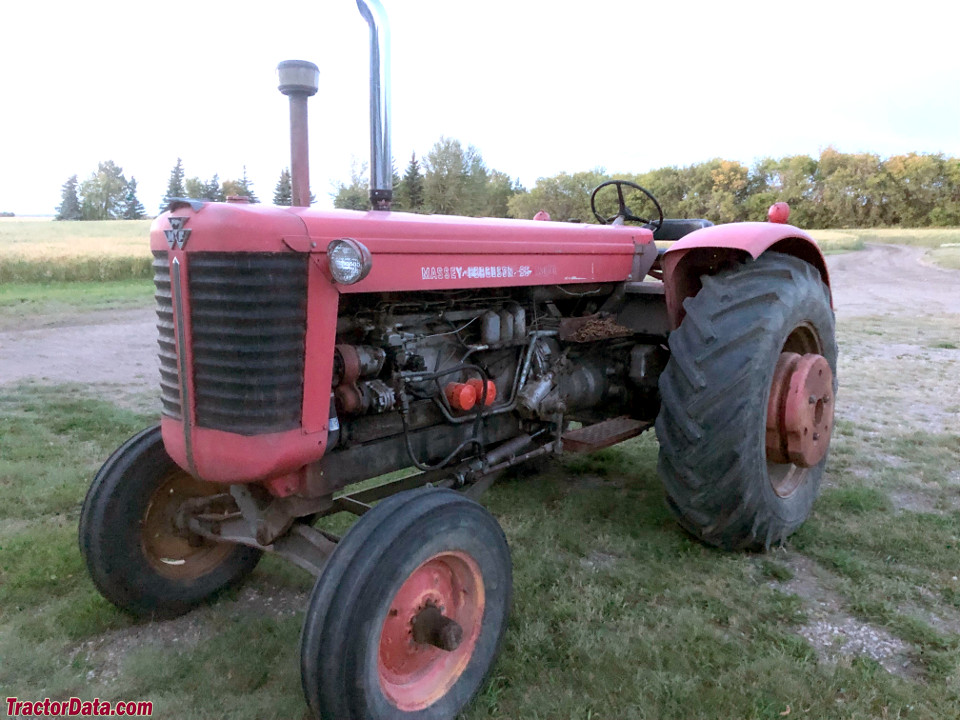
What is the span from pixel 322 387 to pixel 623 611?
143cm

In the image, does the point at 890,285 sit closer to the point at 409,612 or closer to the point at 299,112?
the point at 299,112

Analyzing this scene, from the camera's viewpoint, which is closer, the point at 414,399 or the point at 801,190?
the point at 414,399

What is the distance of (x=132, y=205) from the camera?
45.2m

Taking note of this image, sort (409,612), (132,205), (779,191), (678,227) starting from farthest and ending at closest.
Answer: (132,205), (779,191), (678,227), (409,612)

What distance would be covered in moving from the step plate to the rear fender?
1.71 ft

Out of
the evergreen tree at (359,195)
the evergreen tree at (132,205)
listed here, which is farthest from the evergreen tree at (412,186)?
the evergreen tree at (132,205)

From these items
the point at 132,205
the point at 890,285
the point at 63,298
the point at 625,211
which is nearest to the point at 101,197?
the point at 132,205

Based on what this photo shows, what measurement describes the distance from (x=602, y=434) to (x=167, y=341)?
6.45 feet

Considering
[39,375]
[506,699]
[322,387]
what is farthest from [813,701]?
[39,375]

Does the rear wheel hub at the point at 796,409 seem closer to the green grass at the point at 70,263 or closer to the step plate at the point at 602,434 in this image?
the step plate at the point at 602,434

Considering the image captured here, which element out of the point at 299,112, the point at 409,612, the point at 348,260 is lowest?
the point at 409,612

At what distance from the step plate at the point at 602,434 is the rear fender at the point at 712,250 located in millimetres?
522

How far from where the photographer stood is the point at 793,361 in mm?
3150

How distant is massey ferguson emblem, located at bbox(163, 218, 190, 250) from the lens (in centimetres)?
199
